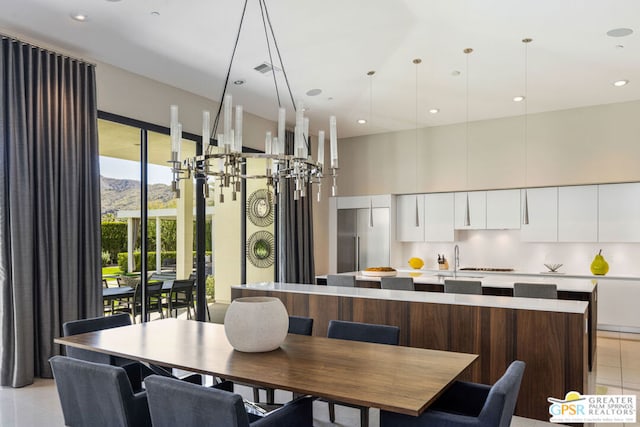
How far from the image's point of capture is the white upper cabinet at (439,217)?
26.1ft

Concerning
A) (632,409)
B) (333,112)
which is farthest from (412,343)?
(333,112)

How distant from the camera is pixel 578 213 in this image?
6945mm

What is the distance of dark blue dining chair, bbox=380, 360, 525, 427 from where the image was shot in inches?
76.6

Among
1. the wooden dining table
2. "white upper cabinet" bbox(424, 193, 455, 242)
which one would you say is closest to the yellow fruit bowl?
"white upper cabinet" bbox(424, 193, 455, 242)

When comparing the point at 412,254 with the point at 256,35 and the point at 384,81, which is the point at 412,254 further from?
the point at 256,35

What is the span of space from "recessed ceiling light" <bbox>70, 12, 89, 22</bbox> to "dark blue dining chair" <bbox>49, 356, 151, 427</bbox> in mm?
3015

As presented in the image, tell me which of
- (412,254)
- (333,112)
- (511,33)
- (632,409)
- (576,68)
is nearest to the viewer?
(632,409)

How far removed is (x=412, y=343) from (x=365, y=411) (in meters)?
1.31

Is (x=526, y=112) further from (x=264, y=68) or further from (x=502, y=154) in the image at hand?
(x=264, y=68)

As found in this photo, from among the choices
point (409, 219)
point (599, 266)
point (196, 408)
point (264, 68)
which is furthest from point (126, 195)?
point (599, 266)

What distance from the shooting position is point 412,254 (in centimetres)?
857

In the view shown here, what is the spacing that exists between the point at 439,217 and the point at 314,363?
6010 millimetres

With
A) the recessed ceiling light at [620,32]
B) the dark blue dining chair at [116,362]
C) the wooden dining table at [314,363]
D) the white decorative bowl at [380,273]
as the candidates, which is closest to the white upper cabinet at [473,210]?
the white decorative bowl at [380,273]

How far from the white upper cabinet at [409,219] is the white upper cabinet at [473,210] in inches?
24.4
